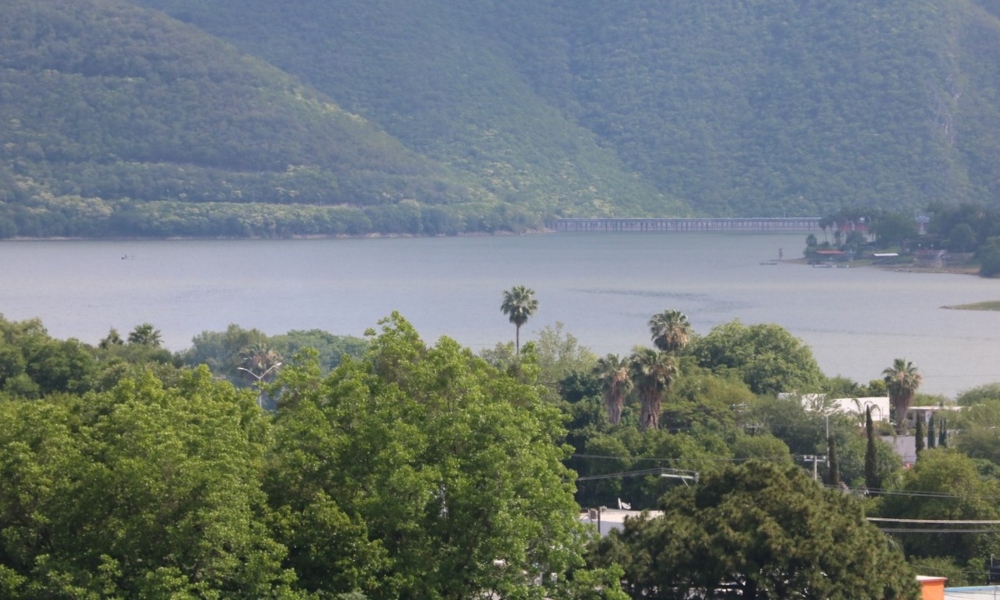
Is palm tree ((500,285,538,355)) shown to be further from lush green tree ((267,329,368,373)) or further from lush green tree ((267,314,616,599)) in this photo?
lush green tree ((267,314,616,599))

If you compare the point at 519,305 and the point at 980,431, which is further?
the point at 519,305

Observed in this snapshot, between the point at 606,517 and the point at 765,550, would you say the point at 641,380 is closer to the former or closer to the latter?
the point at 606,517

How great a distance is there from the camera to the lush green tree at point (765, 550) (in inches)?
1221

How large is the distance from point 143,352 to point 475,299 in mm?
85350

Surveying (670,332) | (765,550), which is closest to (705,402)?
Answer: (670,332)

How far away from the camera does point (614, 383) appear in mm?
63000

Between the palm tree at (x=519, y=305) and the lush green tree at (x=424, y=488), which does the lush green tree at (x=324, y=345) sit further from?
the lush green tree at (x=424, y=488)

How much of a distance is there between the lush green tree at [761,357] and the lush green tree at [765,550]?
41112mm

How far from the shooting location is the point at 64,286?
176250 mm

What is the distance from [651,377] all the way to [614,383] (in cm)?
191

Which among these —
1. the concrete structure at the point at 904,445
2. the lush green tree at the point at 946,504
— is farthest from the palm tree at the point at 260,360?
the lush green tree at the point at 946,504

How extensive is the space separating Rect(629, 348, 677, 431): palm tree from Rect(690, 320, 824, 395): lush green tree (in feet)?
40.8

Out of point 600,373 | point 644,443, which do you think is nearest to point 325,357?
point 600,373

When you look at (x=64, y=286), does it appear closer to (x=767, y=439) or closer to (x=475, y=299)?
(x=475, y=299)
